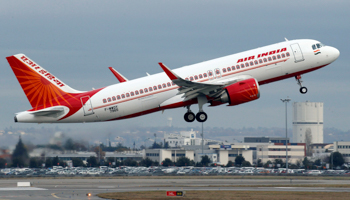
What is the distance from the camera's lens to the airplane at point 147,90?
6150 centimetres

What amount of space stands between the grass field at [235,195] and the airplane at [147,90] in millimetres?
10546

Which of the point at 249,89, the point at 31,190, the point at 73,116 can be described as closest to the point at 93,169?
the point at 31,190

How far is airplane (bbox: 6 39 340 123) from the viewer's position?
6150 centimetres

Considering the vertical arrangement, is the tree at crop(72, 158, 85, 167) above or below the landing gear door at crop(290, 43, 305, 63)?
below

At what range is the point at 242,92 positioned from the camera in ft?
199

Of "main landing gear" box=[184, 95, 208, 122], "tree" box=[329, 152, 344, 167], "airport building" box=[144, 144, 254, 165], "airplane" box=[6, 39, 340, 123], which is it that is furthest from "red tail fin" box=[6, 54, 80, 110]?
"tree" box=[329, 152, 344, 167]

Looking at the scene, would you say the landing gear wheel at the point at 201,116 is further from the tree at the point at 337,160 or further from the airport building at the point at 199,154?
the tree at the point at 337,160

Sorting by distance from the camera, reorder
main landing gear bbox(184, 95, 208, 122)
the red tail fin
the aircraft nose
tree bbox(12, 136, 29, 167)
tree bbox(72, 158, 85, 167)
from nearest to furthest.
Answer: the red tail fin → main landing gear bbox(184, 95, 208, 122) → the aircraft nose → tree bbox(12, 136, 29, 167) → tree bbox(72, 158, 85, 167)

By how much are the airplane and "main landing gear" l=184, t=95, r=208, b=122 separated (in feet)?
0.44

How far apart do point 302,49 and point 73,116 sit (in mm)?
28157

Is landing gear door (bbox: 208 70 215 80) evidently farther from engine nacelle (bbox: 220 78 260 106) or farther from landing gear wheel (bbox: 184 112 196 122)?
landing gear wheel (bbox: 184 112 196 122)

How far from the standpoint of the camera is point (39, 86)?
62.4 m

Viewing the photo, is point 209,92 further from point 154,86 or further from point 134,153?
point 134,153

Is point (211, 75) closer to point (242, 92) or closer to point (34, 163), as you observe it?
point (242, 92)
